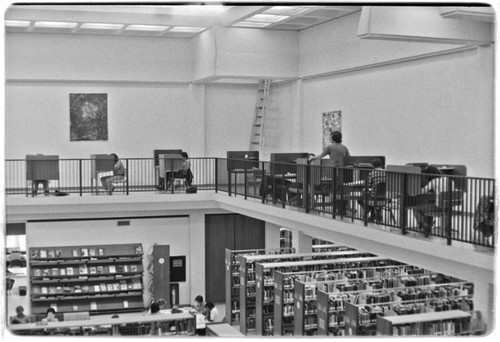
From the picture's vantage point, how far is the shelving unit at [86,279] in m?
17.0

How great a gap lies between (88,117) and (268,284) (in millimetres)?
7350

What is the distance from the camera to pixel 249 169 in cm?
1538

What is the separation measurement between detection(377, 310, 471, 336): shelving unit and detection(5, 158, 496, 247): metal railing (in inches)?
47.3

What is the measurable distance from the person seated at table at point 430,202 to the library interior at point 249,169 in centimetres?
3

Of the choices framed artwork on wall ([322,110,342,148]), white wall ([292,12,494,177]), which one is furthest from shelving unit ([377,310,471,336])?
framed artwork on wall ([322,110,342,148])

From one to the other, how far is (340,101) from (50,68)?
691 centimetres

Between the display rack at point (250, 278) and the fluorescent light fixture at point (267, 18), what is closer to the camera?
the display rack at point (250, 278)

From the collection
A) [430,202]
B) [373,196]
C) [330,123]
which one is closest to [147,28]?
[330,123]

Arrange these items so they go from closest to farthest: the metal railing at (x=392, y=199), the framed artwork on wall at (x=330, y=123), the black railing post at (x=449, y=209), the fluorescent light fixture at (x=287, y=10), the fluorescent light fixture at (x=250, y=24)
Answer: the metal railing at (x=392, y=199) → the black railing post at (x=449, y=209) → the fluorescent light fixture at (x=287, y=10) → the fluorescent light fixture at (x=250, y=24) → the framed artwork on wall at (x=330, y=123)

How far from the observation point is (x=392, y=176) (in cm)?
984

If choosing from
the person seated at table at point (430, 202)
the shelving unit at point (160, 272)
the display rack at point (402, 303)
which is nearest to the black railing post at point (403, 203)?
the person seated at table at point (430, 202)

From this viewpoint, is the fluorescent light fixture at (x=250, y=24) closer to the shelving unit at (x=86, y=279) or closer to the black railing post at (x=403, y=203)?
the shelving unit at (x=86, y=279)

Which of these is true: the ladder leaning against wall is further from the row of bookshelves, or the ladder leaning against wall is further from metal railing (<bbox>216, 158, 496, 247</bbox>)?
metal railing (<bbox>216, 158, 496, 247</bbox>)

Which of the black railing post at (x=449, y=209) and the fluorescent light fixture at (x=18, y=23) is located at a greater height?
the fluorescent light fixture at (x=18, y=23)
